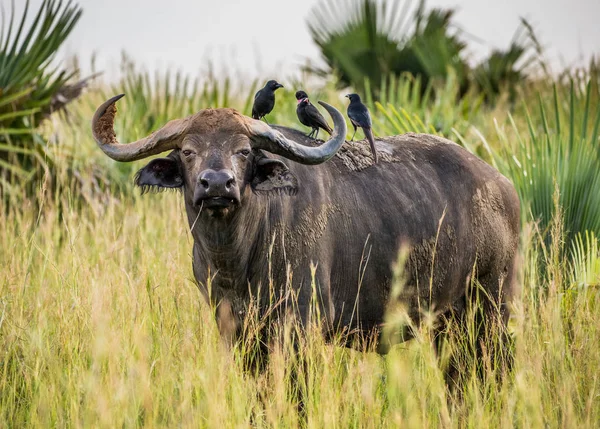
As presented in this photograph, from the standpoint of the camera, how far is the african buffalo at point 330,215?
4.46 metres

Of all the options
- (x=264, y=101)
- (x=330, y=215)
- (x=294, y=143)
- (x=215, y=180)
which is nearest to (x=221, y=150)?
(x=215, y=180)

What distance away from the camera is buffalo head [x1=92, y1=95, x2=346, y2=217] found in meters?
4.34

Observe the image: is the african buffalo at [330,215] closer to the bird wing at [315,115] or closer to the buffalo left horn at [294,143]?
the buffalo left horn at [294,143]

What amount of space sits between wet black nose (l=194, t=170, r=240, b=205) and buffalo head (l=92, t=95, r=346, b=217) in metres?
0.13

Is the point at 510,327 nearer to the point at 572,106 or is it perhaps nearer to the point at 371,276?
the point at 371,276

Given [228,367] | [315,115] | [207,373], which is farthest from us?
[315,115]

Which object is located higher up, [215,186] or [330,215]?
[215,186]

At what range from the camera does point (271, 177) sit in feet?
14.9

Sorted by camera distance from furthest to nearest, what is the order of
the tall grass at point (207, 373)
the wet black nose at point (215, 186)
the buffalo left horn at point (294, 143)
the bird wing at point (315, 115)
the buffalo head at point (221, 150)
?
1. the bird wing at point (315, 115)
2. the buffalo left horn at point (294, 143)
3. the buffalo head at point (221, 150)
4. the wet black nose at point (215, 186)
5. the tall grass at point (207, 373)

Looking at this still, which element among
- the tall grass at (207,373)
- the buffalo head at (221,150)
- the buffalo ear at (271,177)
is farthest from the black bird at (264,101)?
the tall grass at (207,373)

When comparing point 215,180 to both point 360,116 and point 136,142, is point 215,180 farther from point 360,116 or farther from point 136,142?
point 360,116

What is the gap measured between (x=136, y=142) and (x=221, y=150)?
57cm

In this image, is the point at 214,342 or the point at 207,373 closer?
the point at 207,373

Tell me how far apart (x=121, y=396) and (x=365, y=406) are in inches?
60.8
